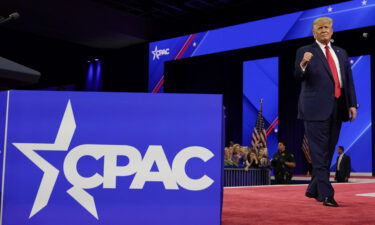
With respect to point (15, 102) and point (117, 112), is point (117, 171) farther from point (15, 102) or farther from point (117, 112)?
point (15, 102)

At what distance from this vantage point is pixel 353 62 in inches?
415

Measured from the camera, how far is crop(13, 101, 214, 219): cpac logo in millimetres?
1335

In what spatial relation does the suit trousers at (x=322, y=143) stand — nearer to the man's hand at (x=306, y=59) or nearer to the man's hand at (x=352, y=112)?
the man's hand at (x=352, y=112)

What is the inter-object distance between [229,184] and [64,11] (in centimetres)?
806

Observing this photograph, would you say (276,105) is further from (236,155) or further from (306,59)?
(306,59)

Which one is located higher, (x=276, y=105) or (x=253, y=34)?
(x=253, y=34)

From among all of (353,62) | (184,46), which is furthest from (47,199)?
(184,46)

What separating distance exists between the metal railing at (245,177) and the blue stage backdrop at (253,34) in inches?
153

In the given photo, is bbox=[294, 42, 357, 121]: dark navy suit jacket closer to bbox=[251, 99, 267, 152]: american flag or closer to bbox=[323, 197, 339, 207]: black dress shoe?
bbox=[323, 197, 339, 207]: black dress shoe

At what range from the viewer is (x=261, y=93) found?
1235 cm

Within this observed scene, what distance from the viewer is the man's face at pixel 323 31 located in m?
2.54

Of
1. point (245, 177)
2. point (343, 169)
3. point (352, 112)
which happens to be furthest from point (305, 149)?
point (352, 112)

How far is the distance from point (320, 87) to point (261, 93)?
32.6 feet

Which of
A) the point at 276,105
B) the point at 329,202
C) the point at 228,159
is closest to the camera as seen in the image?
the point at 329,202
